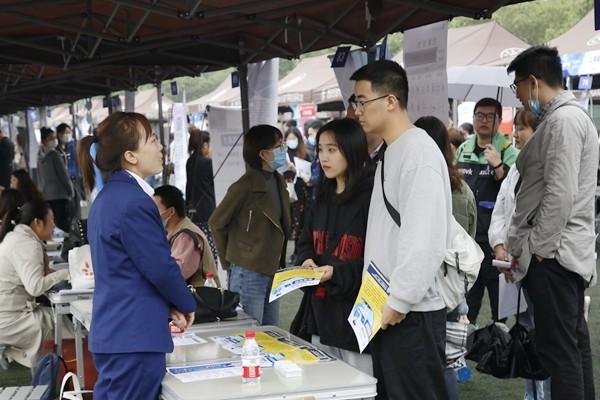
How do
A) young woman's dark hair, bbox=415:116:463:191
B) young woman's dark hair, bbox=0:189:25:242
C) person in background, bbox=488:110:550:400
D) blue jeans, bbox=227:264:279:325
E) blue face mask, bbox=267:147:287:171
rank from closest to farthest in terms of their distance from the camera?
1. young woman's dark hair, bbox=415:116:463:191
2. person in background, bbox=488:110:550:400
3. blue jeans, bbox=227:264:279:325
4. blue face mask, bbox=267:147:287:171
5. young woman's dark hair, bbox=0:189:25:242

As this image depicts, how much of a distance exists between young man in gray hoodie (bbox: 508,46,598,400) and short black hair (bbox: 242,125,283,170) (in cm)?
172

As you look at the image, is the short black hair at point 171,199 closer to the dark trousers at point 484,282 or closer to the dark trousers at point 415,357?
the dark trousers at point 484,282

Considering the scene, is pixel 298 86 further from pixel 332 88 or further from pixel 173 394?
pixel 173 394

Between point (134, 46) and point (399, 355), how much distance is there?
4323 mm

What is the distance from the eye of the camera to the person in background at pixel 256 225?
4.97 meters

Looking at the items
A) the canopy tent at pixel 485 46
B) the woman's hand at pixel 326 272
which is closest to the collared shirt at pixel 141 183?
the woman's hand at pixel 326 272

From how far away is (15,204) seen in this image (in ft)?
19.3

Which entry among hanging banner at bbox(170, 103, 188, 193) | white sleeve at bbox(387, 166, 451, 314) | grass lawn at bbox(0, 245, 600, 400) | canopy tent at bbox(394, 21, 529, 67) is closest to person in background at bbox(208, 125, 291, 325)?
grass lawn at bbox(0, 245, 600, 400)

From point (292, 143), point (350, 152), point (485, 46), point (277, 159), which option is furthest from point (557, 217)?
point (485, 46)

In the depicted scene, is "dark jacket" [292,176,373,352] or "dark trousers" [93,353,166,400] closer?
"dark trousers" [93,353,166,400]

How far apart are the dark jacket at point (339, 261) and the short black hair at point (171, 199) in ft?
5.36

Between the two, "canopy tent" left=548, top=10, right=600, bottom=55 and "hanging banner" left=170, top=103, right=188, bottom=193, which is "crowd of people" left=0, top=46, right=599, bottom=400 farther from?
"canopy tent" left=548, top=10, right=600, bottom=55

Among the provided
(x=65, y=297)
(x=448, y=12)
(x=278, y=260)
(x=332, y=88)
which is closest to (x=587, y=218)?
(x=448, y=12)

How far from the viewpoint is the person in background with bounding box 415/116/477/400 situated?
3.84 meters
